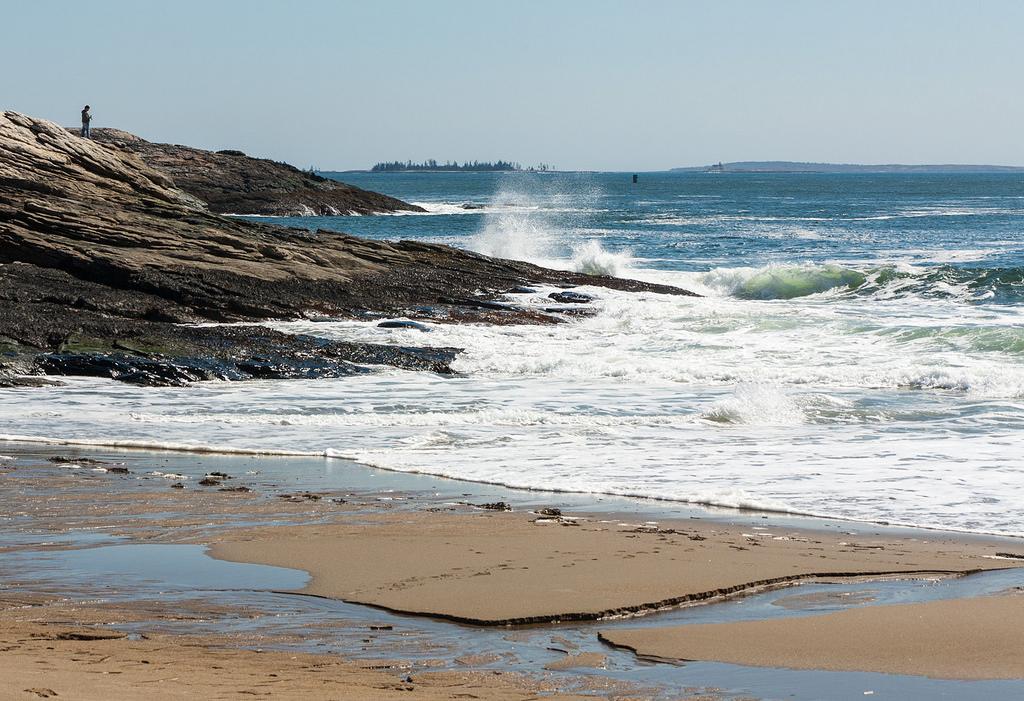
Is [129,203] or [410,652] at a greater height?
[129,203]

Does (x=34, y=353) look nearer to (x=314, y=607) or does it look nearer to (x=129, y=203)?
(x=129, y=203)

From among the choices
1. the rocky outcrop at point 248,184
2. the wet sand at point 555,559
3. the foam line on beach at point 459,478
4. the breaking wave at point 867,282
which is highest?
the rocky outcrop at point 248,184

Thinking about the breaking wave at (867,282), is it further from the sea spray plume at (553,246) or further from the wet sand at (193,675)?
the wet sand at (193,675)

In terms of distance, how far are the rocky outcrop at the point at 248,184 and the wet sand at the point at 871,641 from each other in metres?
65.5

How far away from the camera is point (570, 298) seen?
2533cm

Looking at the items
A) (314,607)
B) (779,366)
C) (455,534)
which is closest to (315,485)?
(455,534)

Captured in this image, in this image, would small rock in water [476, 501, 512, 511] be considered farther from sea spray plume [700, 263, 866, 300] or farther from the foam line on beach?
sea spray plume [700, 263, 866, 300]

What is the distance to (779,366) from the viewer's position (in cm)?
1798

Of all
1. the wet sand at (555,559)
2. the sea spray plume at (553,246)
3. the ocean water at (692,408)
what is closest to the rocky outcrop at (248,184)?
the sea spray plume at (553,246)

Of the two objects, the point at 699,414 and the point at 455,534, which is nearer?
the point at 455,534

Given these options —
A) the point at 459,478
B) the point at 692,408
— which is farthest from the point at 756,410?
the point at 459,478

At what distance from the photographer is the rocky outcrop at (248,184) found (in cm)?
7038

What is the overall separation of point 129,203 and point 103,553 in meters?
18.7

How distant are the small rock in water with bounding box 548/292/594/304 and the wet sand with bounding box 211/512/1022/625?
1652cm
